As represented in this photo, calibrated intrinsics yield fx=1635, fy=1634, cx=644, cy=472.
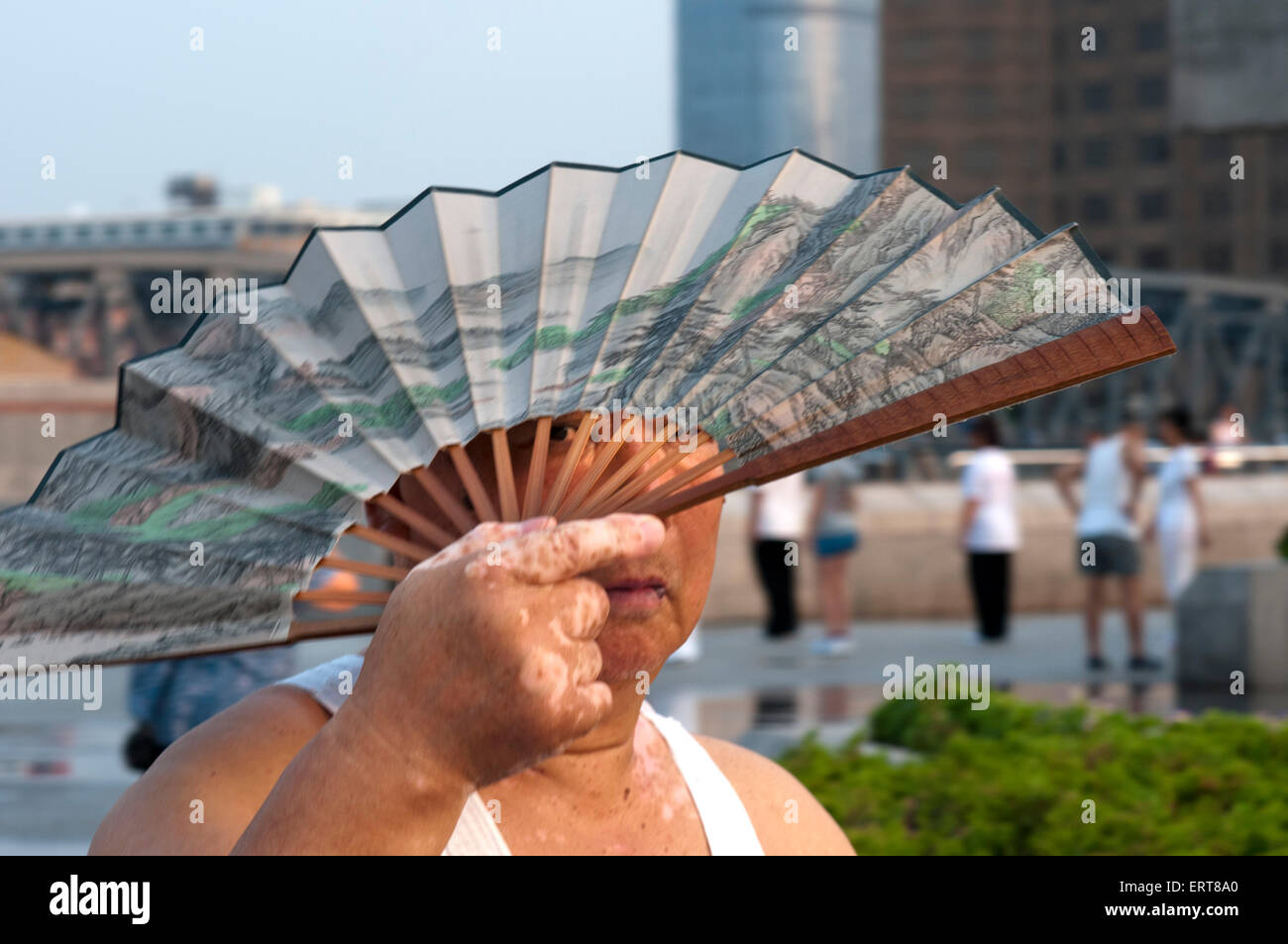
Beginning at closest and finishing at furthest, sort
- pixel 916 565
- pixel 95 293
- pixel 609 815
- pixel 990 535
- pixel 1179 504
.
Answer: pixel 609 815
pixel 1179 504
pixel 990 535
pixel 916 565
pixel 95 293

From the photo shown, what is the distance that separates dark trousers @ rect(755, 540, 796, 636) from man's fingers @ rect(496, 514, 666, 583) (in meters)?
10.7

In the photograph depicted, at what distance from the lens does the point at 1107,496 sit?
416 inches

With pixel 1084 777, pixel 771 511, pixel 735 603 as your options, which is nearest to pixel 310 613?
pixel 1084 777

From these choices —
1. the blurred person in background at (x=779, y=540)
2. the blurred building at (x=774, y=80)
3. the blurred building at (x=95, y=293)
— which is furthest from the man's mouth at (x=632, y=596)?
the blurred building at (x=95, y=293)

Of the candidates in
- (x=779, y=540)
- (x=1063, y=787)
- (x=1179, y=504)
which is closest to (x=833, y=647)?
(x=779, y=540)

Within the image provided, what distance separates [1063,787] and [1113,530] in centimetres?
603

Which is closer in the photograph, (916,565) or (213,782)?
(213,782)

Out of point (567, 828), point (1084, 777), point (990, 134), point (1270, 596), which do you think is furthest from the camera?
point (990, 134)

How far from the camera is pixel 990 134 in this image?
101000mm

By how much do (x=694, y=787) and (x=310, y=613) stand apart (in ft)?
1.87

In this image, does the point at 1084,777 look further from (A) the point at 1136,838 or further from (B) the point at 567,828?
(B) the point at 567,828

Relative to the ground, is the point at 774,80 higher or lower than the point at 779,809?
higher

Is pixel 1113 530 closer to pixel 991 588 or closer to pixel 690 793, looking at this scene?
pixel 991 588
